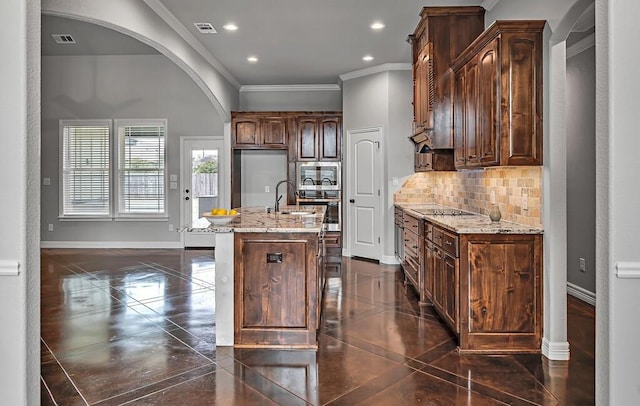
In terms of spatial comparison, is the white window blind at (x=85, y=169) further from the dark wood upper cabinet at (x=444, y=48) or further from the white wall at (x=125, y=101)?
the dark wood upper cabinet at (x=444, y=48)

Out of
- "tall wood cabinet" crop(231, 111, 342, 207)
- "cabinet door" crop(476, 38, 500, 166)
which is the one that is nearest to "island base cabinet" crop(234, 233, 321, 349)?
"cabinet door" crop(476, 38, 500, 166)

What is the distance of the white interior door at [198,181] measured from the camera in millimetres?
8203

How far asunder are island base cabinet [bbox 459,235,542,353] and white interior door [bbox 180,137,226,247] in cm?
583

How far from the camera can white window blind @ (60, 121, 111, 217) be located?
824cm

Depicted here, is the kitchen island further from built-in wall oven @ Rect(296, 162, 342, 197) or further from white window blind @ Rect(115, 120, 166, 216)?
white window blind @ Rect(115, 120, 166, 216)

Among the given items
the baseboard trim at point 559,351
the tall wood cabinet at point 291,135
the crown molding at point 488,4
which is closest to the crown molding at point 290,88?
the tall wood cabinet at point 291,135

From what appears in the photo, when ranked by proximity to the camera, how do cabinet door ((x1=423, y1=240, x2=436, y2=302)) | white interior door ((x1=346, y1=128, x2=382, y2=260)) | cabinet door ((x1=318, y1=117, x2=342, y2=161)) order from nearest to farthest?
cabinet door ((x1=423, y1=240, x2=436, y2=302)), white interior door ((x1=346, y1=128, x2=382, y2=260)), cabinet door ((x1=318, y1=117, x2=342, y2=161))

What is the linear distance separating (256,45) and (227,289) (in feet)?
11.9

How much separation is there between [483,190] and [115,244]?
22.1ft

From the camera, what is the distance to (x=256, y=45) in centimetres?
577

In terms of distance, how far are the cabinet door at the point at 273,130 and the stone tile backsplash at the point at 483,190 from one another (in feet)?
Result: 7.68

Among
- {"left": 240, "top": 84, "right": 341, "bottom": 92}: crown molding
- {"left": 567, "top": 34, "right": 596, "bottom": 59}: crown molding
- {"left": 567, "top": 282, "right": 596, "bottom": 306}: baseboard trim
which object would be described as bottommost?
{"left": 567, "top": 282, "right": 596, "bottom": 306}: baseboard trim

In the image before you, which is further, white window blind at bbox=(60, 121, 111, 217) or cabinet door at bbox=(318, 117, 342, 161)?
white window blind at bbox=(60, 121, 111, 217)

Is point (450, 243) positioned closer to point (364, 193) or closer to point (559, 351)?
point (559, 351)
